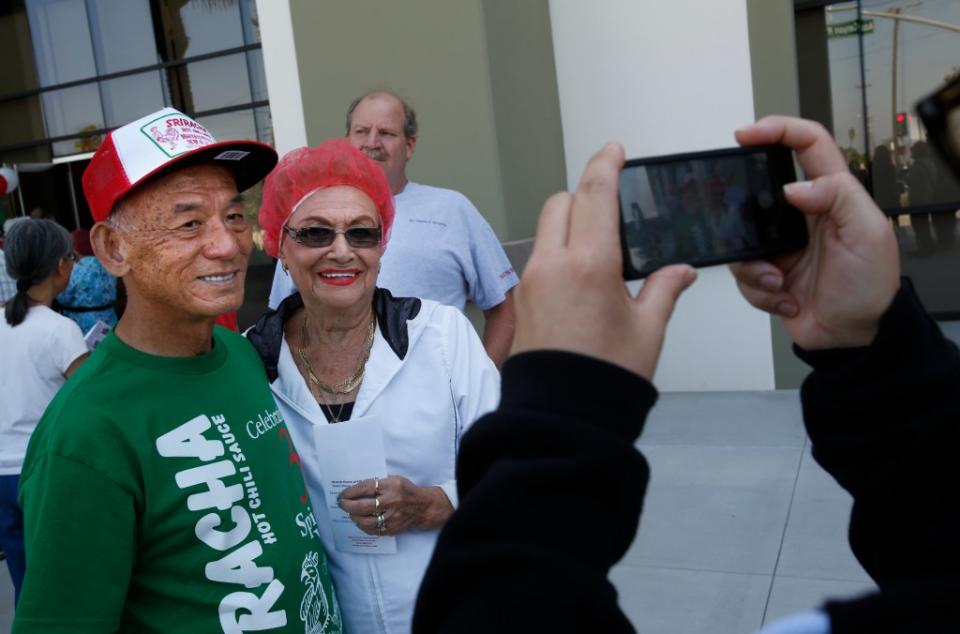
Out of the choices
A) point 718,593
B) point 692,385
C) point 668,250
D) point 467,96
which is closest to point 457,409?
point 668,250

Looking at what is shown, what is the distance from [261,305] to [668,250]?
27.8 feet

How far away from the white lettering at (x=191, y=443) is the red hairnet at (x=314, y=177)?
722 millimetres

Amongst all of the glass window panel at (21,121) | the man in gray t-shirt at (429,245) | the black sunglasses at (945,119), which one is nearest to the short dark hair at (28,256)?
the man in gray t-shirt at (429,245)

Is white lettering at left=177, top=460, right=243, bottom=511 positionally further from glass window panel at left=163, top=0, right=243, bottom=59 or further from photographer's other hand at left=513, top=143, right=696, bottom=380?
glass window panel at left=163, top=0, right=243, bottom=59

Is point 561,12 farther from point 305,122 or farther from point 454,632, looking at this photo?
point 454,632

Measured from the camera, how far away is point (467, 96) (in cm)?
595

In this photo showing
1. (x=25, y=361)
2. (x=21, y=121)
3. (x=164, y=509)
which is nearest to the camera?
(x=164, y=509)

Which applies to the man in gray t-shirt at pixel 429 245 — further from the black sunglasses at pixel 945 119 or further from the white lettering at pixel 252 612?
the black sunglasses at pixel 945 119

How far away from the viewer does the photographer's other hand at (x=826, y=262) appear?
39.0 inches

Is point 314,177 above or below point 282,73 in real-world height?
below

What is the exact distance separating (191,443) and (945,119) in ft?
4.22

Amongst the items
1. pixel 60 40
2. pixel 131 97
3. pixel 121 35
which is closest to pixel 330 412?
pixel 131 97

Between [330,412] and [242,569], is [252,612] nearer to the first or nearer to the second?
[242,569]

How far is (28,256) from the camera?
3.68m
